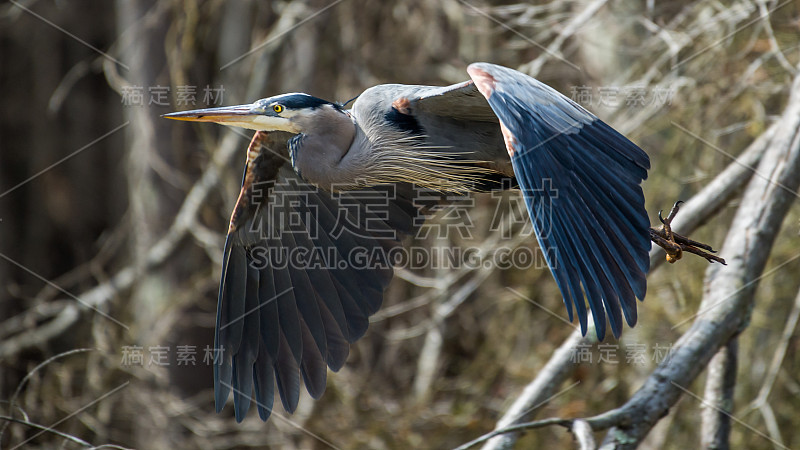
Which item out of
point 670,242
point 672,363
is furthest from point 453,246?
point 672,363

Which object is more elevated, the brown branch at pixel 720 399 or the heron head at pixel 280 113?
the heron head at pixel 280 113

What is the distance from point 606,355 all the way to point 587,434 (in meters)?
2.12

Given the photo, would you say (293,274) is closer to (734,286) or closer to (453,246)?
(734,286)

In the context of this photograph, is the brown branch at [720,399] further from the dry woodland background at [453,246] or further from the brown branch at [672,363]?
the brown branch at [672,363]

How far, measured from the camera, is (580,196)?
7.19 ft

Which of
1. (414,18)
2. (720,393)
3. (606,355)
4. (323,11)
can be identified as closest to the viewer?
(720,393)

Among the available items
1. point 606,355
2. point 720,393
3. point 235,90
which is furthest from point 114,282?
point 720,393

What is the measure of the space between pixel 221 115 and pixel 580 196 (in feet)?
3.80

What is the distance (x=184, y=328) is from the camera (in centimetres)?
506

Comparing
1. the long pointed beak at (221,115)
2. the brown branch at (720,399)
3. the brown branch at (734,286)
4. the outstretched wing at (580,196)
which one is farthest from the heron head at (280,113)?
the brown branch at (720,399)

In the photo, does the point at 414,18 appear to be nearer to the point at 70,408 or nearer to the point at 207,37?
the point at 207,37

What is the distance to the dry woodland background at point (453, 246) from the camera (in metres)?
3.30

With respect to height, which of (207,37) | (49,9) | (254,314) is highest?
(49,9)

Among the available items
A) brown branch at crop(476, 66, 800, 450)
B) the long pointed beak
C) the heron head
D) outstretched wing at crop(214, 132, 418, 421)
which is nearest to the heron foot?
brown branch at crop(476, 66, 800, 450)
